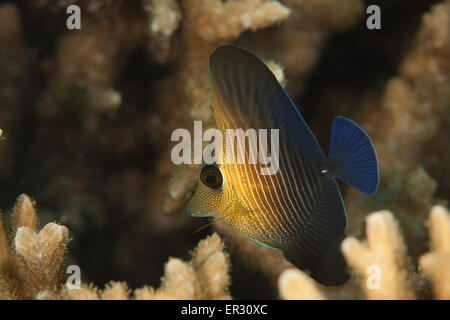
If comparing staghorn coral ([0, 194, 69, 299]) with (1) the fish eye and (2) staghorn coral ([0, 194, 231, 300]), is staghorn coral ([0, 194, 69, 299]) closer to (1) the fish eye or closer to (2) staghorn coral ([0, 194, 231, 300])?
(2) staghorn coral ([0, 194, 231, 300])

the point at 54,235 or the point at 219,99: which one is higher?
the point at 219,99

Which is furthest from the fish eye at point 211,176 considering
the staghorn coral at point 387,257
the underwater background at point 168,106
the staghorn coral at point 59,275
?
the underwater background at point 168,106

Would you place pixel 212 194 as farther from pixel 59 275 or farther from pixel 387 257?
pixel 59 275

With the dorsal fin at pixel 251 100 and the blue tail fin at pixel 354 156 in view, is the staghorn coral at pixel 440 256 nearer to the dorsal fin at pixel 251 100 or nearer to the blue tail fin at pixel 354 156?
the blue tail fin at pixel 354 156
